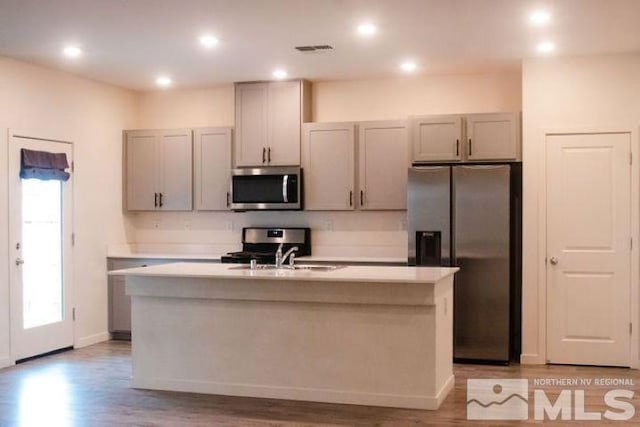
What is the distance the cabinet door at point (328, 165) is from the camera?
6758mm

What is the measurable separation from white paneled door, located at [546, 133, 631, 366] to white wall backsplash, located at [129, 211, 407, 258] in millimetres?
1513

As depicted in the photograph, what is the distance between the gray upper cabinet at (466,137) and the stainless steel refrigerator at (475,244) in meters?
0.18

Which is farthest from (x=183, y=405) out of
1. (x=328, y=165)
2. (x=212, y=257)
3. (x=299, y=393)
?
(x=328, y=165)

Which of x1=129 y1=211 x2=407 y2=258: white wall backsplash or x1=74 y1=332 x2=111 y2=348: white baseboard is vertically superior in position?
x1=129 y1=211 x2=407 y2=258: white wall backsplash

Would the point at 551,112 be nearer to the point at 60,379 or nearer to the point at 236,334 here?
the point at 236,334

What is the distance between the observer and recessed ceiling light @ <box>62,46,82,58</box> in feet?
18.7

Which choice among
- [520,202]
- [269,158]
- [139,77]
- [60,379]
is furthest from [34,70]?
[520,202]

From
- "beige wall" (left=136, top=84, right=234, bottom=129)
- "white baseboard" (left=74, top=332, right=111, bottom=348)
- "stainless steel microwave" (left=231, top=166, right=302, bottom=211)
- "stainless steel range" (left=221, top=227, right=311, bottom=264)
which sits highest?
"beige wall" (left=136, top=84, right=234, bottom=129)

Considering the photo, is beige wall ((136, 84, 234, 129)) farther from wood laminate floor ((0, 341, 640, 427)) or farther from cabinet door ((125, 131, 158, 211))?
wood laminate floor ((0, 341, 640, 427))

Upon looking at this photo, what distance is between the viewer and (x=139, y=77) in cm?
689

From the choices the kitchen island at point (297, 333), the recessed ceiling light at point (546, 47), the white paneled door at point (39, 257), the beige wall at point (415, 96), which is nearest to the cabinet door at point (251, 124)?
the beige wall at point (415, 96)

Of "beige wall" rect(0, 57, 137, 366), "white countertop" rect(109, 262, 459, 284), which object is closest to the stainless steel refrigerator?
"white countertop" rect(109, 262, 459, 284)

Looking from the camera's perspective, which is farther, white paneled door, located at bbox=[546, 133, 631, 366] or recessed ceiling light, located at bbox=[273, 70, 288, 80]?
recessed ceiling light, located at bbox=[273, 70, 288, 80]

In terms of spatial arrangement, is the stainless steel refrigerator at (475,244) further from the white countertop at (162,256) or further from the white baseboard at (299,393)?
the white countertop at (162,256)
